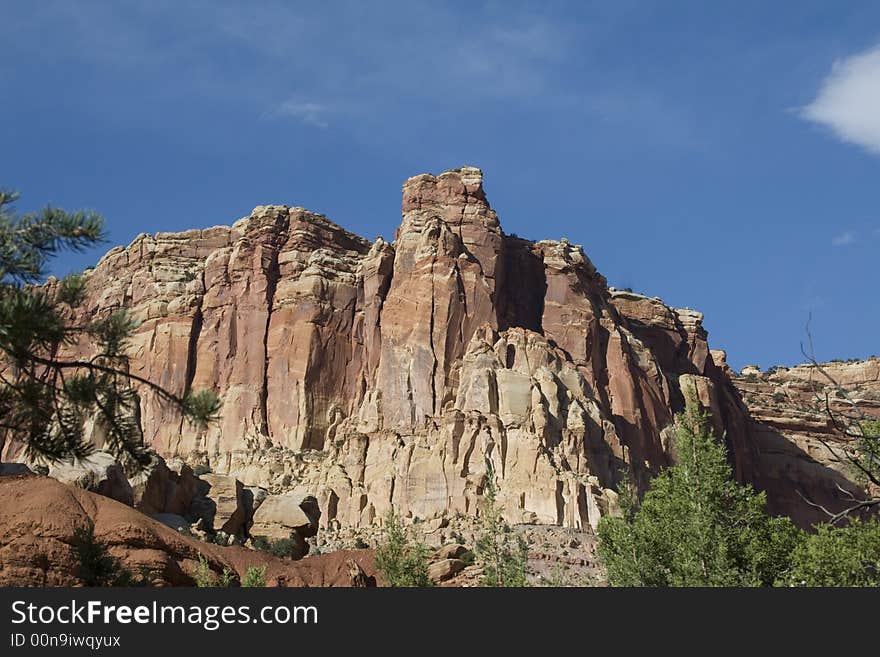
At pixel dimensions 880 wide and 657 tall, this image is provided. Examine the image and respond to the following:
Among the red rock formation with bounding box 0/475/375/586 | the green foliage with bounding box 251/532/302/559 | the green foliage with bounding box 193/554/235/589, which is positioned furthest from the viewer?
the green foliage with bounding box 251/532/302/559

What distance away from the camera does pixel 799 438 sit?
138 metres

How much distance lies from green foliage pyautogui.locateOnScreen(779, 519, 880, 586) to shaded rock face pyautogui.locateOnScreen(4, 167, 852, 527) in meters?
50.8

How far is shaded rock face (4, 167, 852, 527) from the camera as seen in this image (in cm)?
8969

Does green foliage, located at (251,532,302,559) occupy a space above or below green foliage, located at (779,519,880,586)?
above

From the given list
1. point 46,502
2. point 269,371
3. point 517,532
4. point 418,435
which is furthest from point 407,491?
point 46,502

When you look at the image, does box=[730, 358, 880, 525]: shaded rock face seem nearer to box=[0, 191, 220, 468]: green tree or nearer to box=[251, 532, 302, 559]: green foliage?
box=[251, 532, 302, 559]: green foliage

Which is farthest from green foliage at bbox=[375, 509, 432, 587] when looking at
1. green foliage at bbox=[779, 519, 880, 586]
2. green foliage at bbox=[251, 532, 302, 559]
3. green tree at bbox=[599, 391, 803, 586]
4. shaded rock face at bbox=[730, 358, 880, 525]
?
shaded rock face at bbox=[730, 358, 880, 525]

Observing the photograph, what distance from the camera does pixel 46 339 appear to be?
1905 cm

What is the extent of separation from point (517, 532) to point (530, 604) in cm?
5797

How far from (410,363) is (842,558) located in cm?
6952

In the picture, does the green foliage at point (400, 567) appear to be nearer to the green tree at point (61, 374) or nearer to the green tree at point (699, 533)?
the green tree at point (699, 533)

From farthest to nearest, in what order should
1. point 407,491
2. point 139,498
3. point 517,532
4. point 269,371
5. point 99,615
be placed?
1. point 269,371
2. point 407,491
3. point 517,532
4. point 139,498
5. point 99,615

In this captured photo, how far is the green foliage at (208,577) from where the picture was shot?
3769cm

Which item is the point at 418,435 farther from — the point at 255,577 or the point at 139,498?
the point at 255,577
